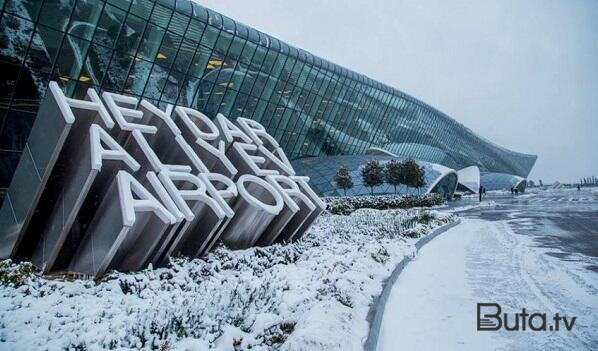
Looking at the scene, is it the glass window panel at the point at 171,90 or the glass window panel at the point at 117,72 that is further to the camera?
the glass window panel at the point at 171,90

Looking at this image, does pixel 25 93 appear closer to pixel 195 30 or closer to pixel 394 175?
pixel 195 30

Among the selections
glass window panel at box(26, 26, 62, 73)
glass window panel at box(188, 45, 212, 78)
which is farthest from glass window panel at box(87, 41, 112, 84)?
glass window panel at box(188, 45, 212, 78)

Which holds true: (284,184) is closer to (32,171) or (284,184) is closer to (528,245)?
(32,171)

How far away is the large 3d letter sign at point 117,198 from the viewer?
6320 millimetres

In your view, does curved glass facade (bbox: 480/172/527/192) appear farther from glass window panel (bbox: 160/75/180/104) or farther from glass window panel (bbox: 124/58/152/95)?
glass window panel (bbox: 124/58/152/95)

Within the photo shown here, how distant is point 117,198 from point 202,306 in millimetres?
2684

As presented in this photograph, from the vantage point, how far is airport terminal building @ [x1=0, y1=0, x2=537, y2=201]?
15844 millimetres

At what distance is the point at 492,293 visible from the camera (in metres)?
6.62

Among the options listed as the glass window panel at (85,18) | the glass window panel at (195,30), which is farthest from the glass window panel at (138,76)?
the glass window panel at (195,30)

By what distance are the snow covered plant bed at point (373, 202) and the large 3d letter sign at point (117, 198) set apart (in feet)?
42.1

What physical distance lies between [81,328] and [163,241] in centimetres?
261

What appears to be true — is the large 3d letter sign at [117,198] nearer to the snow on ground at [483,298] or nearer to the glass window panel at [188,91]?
the snow on ground at [483,298]

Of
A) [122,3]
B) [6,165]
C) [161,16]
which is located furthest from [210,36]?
[6,165]

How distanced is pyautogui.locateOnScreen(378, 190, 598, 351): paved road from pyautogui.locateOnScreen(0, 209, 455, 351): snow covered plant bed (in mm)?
647
